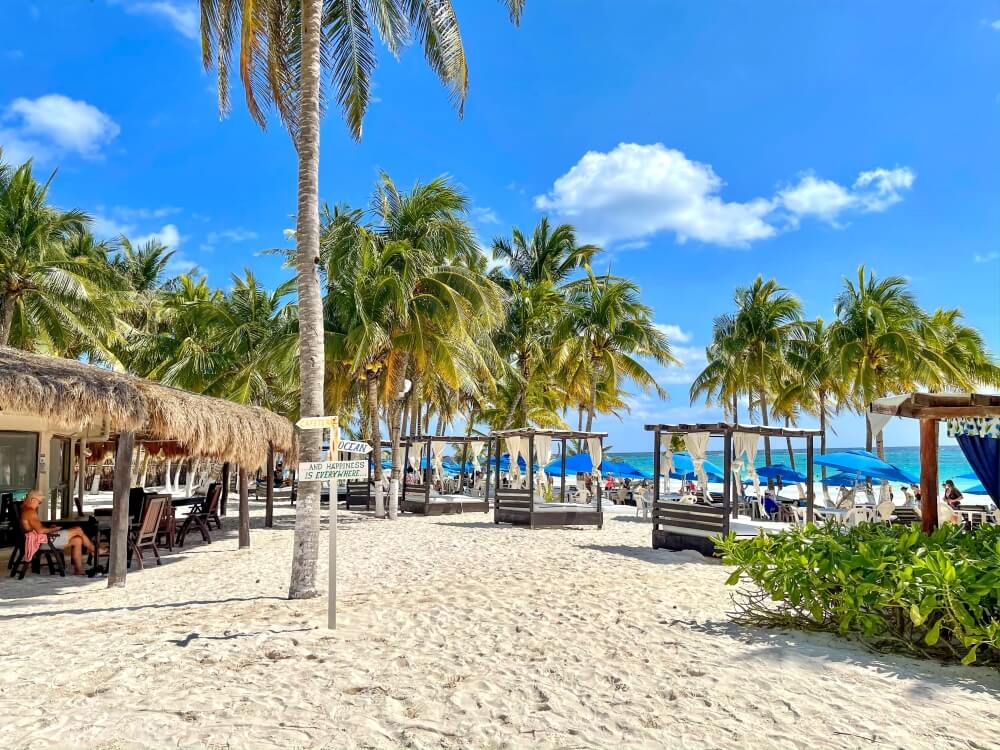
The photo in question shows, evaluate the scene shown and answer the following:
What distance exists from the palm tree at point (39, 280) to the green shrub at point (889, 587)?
2033 cm

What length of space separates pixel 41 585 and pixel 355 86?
783 cm

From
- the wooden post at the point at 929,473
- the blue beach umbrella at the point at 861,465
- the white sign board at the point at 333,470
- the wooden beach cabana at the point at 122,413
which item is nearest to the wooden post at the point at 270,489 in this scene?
the wooden beach cabana at the point at 122,413

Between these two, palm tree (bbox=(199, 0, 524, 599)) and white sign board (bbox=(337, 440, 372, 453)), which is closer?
white sign board (bbox=(337, 440, 372, 453))

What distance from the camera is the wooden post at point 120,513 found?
27.3 feet

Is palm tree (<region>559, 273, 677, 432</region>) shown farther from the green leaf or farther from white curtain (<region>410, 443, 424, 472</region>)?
the green leaf

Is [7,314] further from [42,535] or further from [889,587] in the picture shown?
[889,587]

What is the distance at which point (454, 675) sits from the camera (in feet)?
15.9

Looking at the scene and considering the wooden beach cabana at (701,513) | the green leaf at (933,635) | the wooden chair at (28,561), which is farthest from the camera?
the wooden beach cabana at (701,513)

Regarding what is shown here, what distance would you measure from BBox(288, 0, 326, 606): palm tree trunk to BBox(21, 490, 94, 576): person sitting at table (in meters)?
3.80

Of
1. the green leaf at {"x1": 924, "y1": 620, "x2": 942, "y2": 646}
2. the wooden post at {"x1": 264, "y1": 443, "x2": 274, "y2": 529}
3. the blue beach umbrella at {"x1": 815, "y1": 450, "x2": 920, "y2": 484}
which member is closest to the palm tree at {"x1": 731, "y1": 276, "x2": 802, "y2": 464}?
the blue beach umbrella at {"x1": 815, "y1": 450, "x2": 920, "y2": 484}

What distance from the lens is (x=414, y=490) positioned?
793 inches

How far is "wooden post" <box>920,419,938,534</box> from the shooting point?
7.29 meters

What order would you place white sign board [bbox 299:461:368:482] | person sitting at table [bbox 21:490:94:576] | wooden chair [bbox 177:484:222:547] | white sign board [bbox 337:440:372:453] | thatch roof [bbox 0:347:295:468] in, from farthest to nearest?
wooden chair [bbox 177:484:222:547] → person sitting at table [bbox 21:490:94:576] → thatch roof [bbox 0:347:295:468] → white sign board [bbox 337:440:372:453] → white sign board [bbox 299:461:368:482]

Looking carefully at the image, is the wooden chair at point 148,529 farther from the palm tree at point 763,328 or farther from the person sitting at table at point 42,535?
the palm tree at point 763,328
